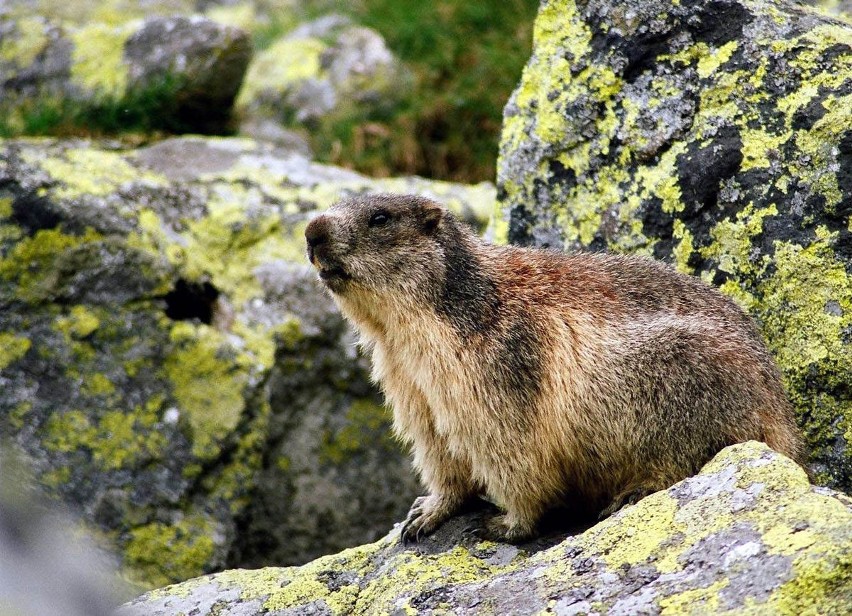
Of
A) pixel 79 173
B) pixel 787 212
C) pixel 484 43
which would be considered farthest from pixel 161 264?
pixel 484 43

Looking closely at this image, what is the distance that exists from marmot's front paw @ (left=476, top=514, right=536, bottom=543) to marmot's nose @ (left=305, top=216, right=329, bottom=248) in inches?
79.2

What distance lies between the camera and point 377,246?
616 cm

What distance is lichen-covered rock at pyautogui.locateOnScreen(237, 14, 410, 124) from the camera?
12.8m

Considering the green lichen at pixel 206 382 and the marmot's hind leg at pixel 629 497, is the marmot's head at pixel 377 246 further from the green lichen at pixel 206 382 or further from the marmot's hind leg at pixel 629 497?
the green lichen at pixel 206 382

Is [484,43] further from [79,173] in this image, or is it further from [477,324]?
[477,324]

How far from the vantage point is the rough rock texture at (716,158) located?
594cm

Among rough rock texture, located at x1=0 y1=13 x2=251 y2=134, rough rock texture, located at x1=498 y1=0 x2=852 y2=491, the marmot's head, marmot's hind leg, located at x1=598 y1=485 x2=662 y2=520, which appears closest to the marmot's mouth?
the marmot's head

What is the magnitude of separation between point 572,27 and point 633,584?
441 cm

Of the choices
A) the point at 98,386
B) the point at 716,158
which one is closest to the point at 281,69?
the point at 98,386

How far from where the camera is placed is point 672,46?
22.0 ft

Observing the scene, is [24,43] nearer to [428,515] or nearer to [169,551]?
[169,551]

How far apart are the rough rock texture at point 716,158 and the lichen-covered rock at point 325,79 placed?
5717 millimetres

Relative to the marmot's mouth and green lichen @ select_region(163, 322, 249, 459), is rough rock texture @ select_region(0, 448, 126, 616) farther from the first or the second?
green lichen @ select_region(163, 322, 249, 459)

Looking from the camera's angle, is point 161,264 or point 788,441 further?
point 161,264
